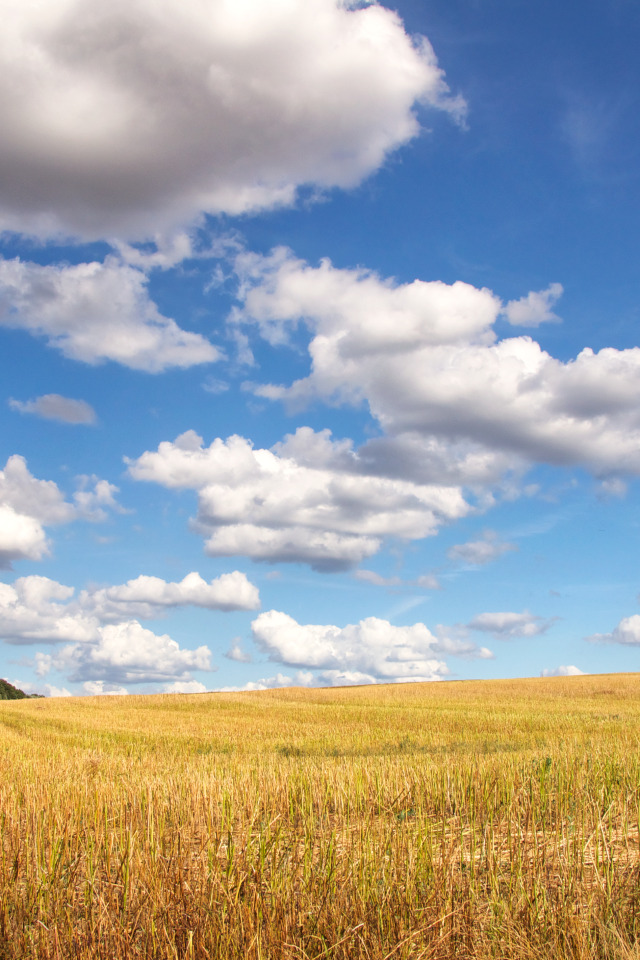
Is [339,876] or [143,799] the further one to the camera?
[143,799]

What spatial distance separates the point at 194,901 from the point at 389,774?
17.1 feet

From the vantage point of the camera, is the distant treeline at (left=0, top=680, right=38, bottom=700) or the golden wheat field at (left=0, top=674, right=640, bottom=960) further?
the distant treeline at (left=0, top=680, right=38, bottom=700)

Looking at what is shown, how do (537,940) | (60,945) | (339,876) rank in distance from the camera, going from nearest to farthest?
(537,940), (60,945), (339,876)

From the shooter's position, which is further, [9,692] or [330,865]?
[9,692]

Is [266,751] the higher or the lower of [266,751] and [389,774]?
the lower

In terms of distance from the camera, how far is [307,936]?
219 inches

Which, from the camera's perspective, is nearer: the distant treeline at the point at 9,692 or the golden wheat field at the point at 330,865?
the golden wheat field at the point at 330,865

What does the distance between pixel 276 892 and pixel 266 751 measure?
1584cm

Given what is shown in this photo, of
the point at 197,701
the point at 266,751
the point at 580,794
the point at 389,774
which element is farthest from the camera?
the point at 197,701

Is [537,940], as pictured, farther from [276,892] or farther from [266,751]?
[266,751]

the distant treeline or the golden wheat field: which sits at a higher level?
the golden wheat field

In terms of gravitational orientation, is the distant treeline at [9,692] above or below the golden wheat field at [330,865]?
below

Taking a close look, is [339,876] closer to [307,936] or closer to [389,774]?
[307,936]

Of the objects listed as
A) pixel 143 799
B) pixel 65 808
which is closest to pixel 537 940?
pixel 143 799
